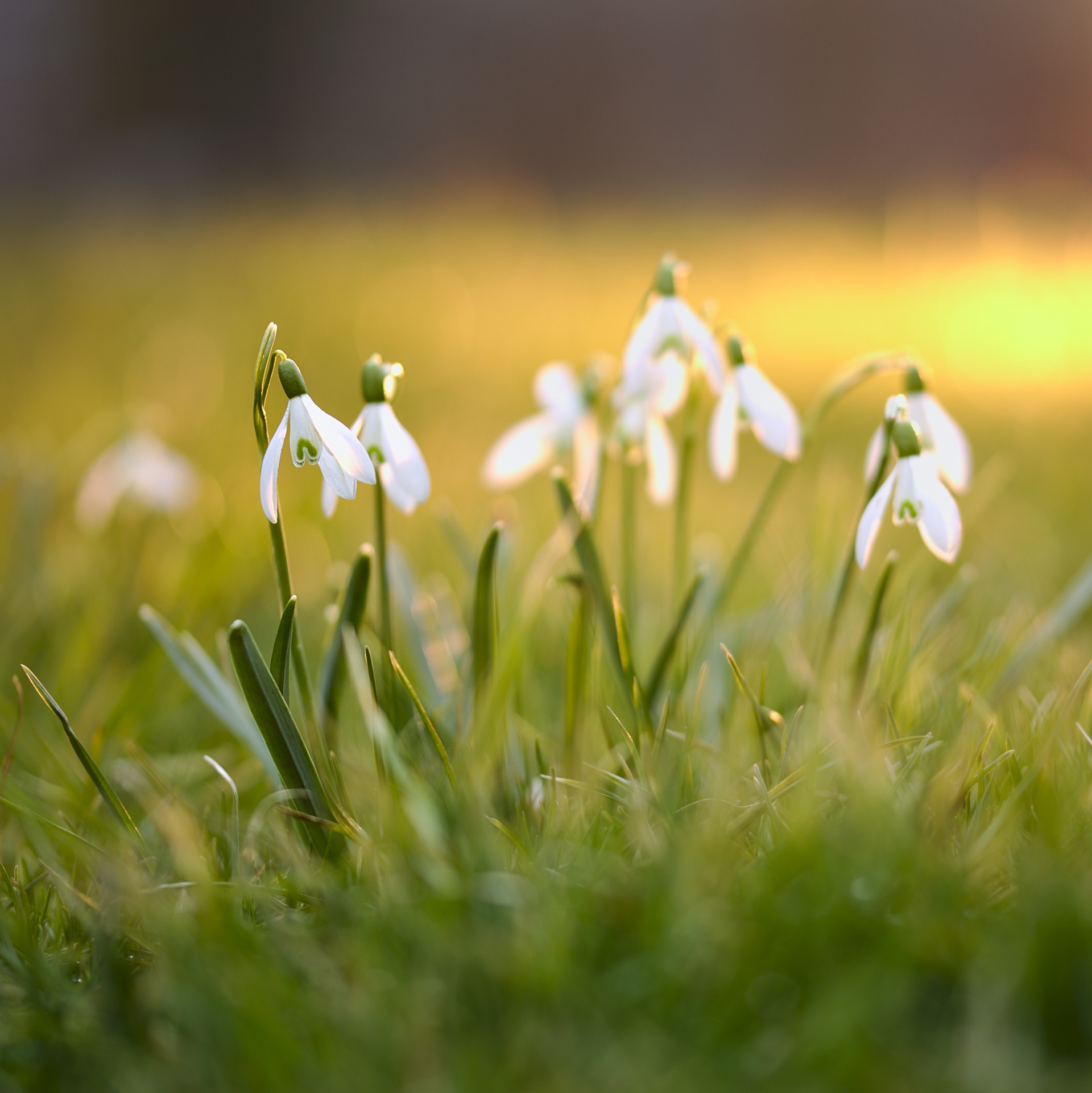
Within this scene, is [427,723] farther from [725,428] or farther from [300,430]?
[725,428]

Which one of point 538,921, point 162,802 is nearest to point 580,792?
point 538,921

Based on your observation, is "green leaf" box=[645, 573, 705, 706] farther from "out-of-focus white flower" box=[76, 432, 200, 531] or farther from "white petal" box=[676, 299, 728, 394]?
"out-of-focus white flower" box=[76, 432, 200, 531]

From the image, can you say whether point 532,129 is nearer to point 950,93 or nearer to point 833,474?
point 950,93

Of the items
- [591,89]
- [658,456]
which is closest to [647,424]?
[658,456]

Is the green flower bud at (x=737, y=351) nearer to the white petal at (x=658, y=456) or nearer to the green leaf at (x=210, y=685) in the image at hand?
the white petal at (x=658, y=456)

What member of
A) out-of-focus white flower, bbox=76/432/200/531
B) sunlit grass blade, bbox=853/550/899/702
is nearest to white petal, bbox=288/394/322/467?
sunlit grass blade, bbox=853/550/899/702

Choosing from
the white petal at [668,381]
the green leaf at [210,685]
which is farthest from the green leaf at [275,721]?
the white petal at [668,381]
